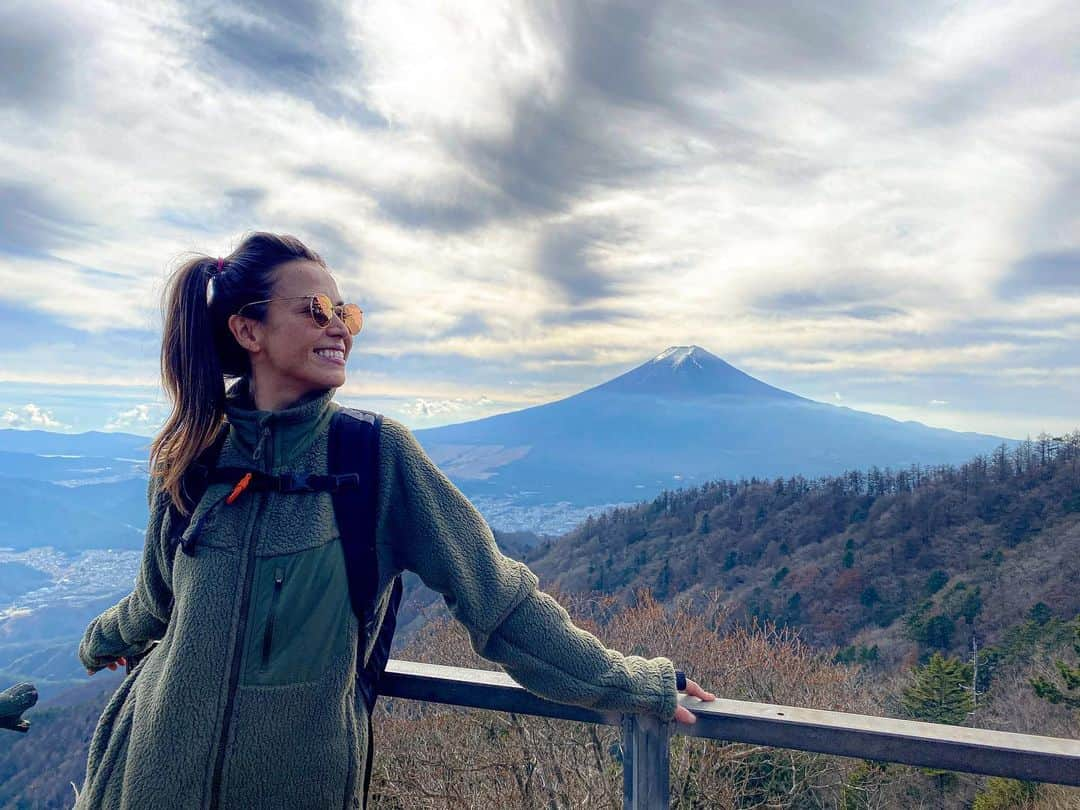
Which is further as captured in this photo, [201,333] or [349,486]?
[201,333]

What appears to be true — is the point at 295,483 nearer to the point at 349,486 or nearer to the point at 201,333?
the point at 349,486

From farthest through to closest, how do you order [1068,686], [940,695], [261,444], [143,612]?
[940,695] → [1068,686] → [143,612] → [261,444]

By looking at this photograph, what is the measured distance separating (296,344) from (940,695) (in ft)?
52.0

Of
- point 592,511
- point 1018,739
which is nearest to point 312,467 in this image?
point 1018,739

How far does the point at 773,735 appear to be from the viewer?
4.74 ft

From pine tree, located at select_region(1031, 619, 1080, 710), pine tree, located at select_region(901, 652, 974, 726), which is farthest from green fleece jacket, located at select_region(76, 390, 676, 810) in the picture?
pine tree, located at select_region(901, 652, 974, 726)

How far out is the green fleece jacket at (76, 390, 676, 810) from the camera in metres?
1.36

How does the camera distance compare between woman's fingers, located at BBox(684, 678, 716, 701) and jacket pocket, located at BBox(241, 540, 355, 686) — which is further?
woman's fingers, located at BBox(684, 678, 716, 701)

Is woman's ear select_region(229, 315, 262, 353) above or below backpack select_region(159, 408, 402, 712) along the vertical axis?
above

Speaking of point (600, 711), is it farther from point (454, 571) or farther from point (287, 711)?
point (287, 711)

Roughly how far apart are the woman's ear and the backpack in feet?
0.71

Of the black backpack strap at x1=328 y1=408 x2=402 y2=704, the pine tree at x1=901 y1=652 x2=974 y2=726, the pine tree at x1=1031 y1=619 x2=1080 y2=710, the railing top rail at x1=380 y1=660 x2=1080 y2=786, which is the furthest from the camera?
the pine tree at x1=901 y1=652 x2=974 y2=726

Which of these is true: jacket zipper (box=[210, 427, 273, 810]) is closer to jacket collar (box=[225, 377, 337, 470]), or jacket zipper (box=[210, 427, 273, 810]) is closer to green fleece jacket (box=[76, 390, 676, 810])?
green fleece jacket (box=[76, 390, 676, 810])

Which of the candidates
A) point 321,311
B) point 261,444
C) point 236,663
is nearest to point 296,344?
point 321,311
